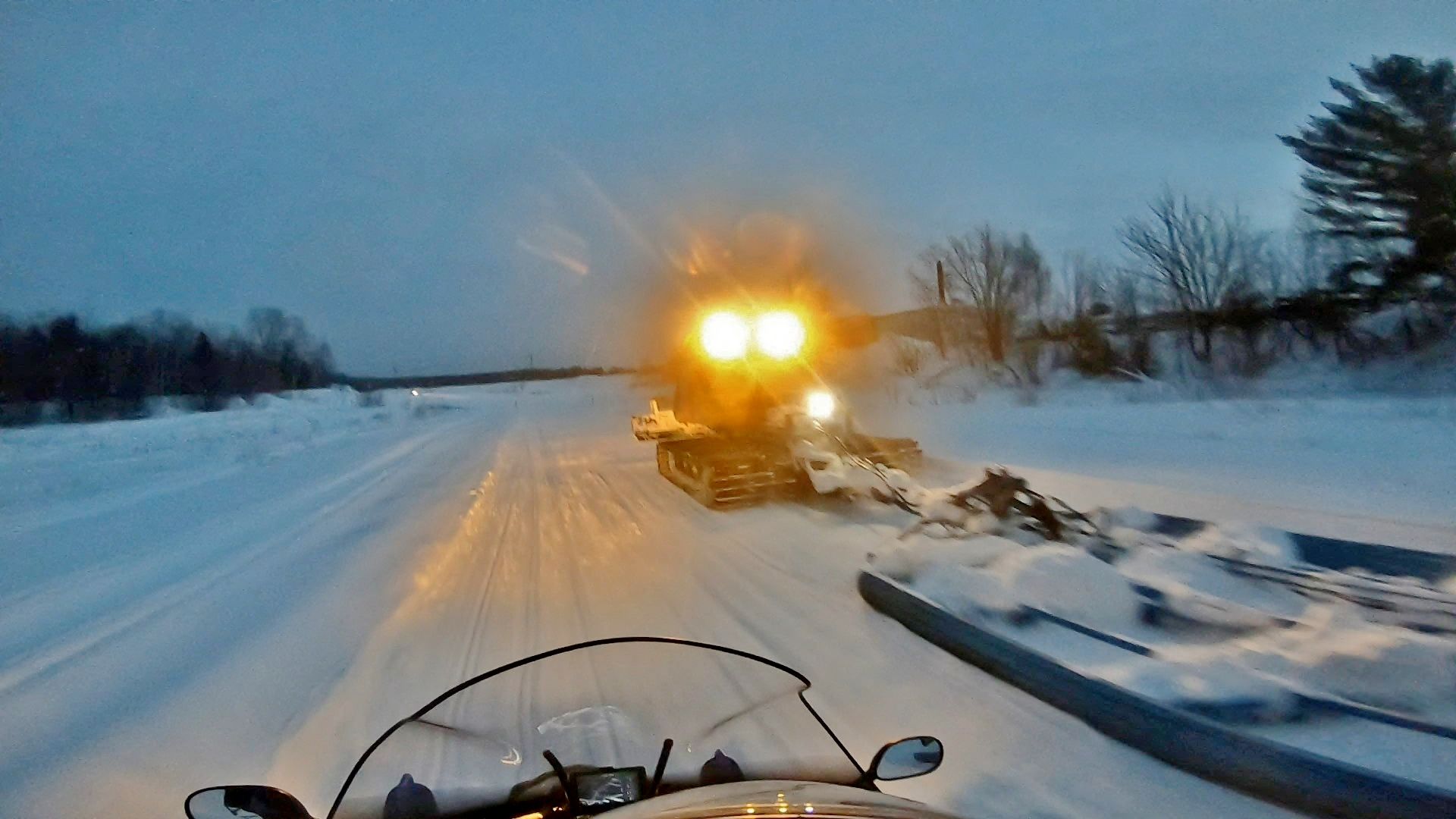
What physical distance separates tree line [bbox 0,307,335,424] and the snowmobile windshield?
37.8 metres

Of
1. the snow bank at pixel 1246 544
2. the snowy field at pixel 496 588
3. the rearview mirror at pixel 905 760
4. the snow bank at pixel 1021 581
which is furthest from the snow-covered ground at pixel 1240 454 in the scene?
the rearview mirror at pixel 905 760

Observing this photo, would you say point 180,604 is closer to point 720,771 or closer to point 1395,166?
point 720,771

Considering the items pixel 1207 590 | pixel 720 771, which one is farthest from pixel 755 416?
pixel 720 771

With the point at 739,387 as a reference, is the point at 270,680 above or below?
below

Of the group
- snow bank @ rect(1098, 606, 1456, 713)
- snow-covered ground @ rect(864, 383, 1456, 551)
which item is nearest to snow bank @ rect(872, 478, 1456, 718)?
snow bank @ rect(1098, 606, 1456, 713)

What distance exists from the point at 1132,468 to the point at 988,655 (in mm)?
10916

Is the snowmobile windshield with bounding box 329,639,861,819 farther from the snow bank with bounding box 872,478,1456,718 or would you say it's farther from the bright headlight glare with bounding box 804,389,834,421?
the bright headlight glare with bounding box 804,389,834,421

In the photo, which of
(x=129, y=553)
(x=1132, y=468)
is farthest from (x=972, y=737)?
(x=1132, y=468)

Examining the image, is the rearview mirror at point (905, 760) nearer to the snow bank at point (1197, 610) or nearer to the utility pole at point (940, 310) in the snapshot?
the snow bank at point (1197, 610)

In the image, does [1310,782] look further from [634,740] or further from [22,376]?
[22,376]

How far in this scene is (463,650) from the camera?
6340mm

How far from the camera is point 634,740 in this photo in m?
3.38

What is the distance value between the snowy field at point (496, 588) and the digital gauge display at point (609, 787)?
1.90 meters

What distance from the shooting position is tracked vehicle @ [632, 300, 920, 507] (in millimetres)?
13039
